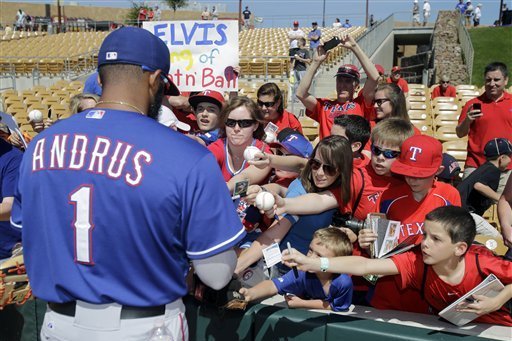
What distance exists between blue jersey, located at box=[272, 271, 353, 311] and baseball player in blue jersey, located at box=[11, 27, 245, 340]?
863 millimetres

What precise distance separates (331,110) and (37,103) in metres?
8.85

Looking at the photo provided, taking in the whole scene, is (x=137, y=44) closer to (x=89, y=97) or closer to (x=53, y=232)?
(x=53, y=232)

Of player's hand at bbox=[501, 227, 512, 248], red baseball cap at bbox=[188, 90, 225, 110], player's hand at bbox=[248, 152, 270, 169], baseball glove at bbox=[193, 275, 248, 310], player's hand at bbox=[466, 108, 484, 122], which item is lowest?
baseball glove at bbox=[193, 275, 248, 310]

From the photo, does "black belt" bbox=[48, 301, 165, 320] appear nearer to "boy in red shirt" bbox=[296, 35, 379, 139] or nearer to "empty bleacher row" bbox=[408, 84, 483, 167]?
"boy in red shirt" bbox=[296, 35, 379, 139]

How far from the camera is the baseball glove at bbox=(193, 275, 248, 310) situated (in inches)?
94.0

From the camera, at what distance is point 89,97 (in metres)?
4.49

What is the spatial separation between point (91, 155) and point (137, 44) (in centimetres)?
41

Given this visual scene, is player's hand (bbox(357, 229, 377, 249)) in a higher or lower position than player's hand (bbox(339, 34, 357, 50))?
lower

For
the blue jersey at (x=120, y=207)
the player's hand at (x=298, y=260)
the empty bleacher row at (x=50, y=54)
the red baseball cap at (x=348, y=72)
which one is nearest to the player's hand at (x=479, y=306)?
the player's hand at (x=298, y=260)

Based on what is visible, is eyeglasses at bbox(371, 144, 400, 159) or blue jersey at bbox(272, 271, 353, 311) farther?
eyeglasses at bbox(371, 144, 400, 159)

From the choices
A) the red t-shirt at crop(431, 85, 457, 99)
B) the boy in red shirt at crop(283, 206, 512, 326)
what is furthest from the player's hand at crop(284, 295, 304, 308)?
the red t-shirt at crop(431, 85, 457, 99)

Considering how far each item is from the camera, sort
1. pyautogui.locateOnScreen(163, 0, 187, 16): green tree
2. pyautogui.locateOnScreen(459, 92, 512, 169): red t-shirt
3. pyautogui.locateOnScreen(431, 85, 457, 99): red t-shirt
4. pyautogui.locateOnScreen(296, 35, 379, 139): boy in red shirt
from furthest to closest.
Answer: pyautogui.locateOnScreen(163, 0, 187, 16): green tree
pyautogui.locateOnScreen(431, 85, 457, 99): red t-shirt
pyautogui.locateOnScreen(459, 92, 512, 169): red t-shirt
pyautogui.locateOnScreen(296, 35, 379, 139): boy in red shirt

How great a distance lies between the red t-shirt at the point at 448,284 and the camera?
2.34 m

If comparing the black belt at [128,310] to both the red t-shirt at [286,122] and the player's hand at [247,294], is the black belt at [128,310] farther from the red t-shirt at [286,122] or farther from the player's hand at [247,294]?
the red t-shirt at [286,122]
